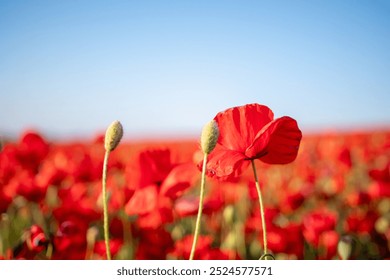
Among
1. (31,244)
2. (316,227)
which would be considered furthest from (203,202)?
(31,244)

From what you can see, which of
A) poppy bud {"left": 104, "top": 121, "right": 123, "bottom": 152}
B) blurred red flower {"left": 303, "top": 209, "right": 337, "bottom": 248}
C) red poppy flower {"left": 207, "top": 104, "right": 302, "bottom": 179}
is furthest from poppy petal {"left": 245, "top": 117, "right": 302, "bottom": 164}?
blurred red flower {"left": 303, "top": 209, "right": 337, "bottom": 248}

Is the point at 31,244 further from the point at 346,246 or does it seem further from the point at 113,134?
the point at 346,246

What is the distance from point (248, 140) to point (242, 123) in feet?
0.06

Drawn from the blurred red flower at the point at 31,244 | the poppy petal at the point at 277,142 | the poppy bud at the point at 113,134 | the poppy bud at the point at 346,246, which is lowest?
the poppy bud at the point at 346,246

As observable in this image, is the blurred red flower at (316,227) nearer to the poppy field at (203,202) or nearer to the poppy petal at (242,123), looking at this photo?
the poppy field at (203,202)

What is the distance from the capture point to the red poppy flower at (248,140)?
47 centimetres

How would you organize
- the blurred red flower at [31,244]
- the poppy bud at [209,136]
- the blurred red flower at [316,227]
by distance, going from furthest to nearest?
the blurred red flower at [316,227] → the blurred red flower at [31,244] → the poppy bud at [209,136]

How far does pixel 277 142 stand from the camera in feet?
1.58

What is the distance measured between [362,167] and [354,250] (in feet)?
2.38

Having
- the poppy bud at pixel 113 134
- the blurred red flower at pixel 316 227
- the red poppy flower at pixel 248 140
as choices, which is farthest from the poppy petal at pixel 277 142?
the blurred red flower at pixel 316 227

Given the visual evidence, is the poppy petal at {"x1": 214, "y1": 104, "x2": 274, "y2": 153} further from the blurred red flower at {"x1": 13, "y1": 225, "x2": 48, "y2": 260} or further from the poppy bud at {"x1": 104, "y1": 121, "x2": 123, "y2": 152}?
the blurred red flower at {"x1": 13, "y1": 225, "x2": 48, "y2": 260}

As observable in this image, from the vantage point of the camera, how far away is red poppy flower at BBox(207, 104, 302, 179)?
1.53 ft
